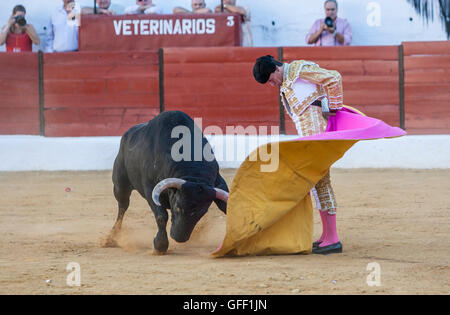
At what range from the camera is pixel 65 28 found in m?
7.79

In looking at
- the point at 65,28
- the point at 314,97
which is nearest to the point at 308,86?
the point at 314,97

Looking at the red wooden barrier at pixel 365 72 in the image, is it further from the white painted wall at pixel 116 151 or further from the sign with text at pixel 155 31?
the sign with text at pixel 155 31

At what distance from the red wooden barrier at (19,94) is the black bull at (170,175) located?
12.4 ft

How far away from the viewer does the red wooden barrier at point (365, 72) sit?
24.7 ft

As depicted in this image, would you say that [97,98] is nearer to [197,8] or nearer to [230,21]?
[197,8]

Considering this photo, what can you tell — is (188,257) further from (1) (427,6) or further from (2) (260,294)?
(1) (427,6)

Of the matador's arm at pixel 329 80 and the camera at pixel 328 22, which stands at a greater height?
the camera at pixel 328 22

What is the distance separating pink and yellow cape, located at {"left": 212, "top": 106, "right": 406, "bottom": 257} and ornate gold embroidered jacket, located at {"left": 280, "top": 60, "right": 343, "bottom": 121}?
0.18 metres

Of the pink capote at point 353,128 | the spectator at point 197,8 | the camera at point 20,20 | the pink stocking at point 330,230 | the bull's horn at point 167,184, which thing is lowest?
Result: the pink stocking at point 330,230

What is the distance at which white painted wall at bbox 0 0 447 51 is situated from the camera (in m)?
8.18

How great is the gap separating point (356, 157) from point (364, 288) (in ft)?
15.3

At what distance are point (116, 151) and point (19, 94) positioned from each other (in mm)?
1293

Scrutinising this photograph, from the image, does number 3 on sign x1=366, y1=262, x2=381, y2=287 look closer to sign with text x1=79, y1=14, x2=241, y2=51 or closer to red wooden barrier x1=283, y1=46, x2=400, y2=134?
red wooden barrier x1=283, y1=46, x2=400, y2=134

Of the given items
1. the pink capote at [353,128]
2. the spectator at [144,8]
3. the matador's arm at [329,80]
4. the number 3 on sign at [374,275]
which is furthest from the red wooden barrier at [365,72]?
the number 3 on sign at [374,275]
